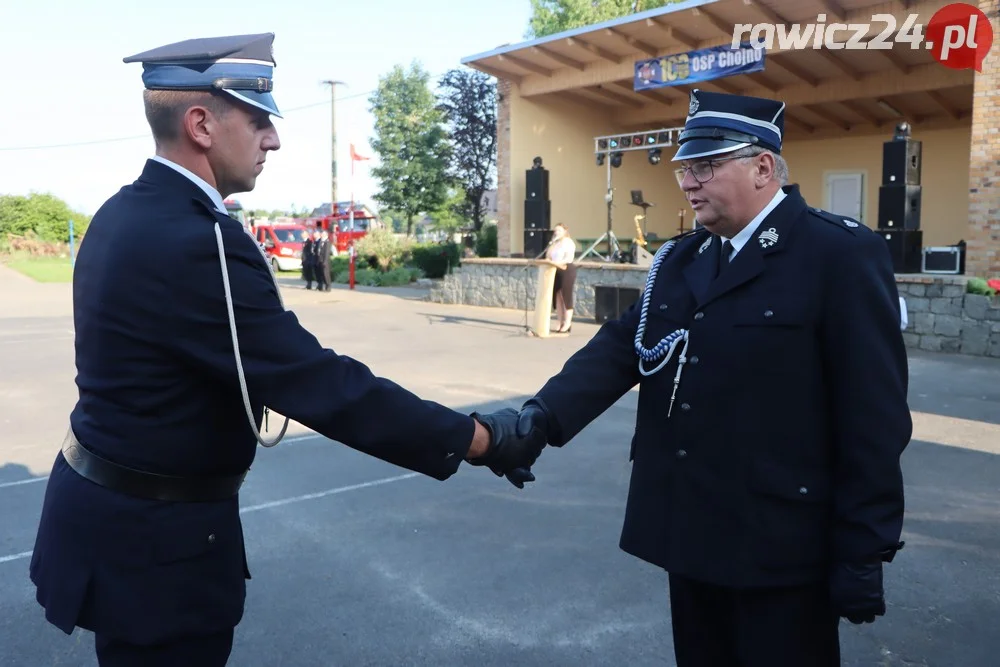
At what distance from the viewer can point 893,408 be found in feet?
6.68

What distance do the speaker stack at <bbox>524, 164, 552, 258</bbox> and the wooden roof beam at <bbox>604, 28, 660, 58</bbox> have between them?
10.1 ft

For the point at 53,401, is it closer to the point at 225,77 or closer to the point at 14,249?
the point at 225,77

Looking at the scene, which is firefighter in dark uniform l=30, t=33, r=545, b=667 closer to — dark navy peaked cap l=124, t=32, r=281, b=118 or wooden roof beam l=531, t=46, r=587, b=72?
dark navy peaked cap l=124, t=32, r=281, b=118

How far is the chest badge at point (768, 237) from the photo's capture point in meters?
2.22

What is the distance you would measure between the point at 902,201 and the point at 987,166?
4.44ft

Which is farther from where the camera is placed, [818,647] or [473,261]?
[473,261]

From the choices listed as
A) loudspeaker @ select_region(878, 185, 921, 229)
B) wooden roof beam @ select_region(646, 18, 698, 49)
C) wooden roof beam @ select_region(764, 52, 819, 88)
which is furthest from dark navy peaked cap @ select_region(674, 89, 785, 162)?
wooden roof beam @ select_region(764, 52, 819, 88)

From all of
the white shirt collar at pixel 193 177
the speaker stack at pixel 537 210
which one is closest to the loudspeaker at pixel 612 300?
the speaker stack at pixel 537 210

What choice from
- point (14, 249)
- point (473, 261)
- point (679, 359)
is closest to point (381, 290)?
point (473, 261)

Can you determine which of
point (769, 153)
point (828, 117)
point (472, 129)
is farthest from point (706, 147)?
point (472, 129)

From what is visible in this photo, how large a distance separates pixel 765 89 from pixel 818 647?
66.8ft

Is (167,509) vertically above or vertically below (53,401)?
above

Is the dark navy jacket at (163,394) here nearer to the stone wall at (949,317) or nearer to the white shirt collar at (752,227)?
the white shirt collar at (752,227)

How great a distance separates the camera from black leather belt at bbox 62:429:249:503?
1897 mm
